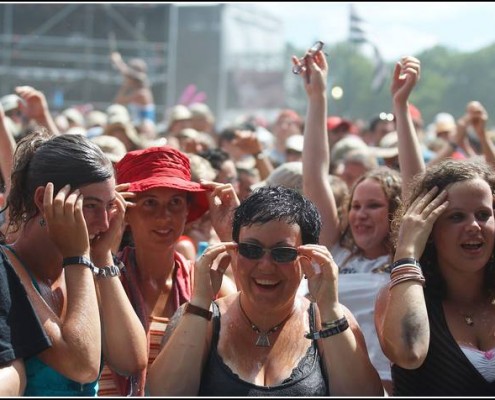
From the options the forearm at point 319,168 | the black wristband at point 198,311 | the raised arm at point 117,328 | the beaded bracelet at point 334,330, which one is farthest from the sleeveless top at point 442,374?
the forearm at point 319,168

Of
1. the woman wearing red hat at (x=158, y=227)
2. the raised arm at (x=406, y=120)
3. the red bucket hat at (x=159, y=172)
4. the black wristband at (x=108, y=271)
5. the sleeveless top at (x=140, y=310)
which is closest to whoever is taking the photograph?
the black wristband at (x=108, y=271)

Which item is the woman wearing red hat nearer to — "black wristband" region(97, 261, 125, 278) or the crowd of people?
the crowd of people

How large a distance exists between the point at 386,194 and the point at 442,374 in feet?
4.99

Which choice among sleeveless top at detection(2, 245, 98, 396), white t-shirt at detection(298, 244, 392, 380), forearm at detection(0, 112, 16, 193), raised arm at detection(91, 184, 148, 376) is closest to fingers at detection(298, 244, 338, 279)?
raised arm at detection(91, 184, 148, 376)

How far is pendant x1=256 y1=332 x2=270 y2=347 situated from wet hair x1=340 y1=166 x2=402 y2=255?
1.40 m

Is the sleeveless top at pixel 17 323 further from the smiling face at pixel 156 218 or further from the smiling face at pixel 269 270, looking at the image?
the smiling face at pixel 156 218

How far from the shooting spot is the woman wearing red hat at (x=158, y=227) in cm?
388

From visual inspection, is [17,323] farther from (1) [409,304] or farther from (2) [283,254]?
(1) [409,304]

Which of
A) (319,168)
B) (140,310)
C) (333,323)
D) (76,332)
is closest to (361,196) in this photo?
(319,168)

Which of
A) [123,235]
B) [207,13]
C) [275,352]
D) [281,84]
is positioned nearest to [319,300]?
[275,352]

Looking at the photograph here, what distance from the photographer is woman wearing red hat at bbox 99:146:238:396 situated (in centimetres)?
388

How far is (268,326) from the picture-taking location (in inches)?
128

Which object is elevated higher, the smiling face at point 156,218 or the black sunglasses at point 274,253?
the black sunglasses at point 274,253

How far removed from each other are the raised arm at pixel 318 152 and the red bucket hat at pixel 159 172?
592 millimetres
